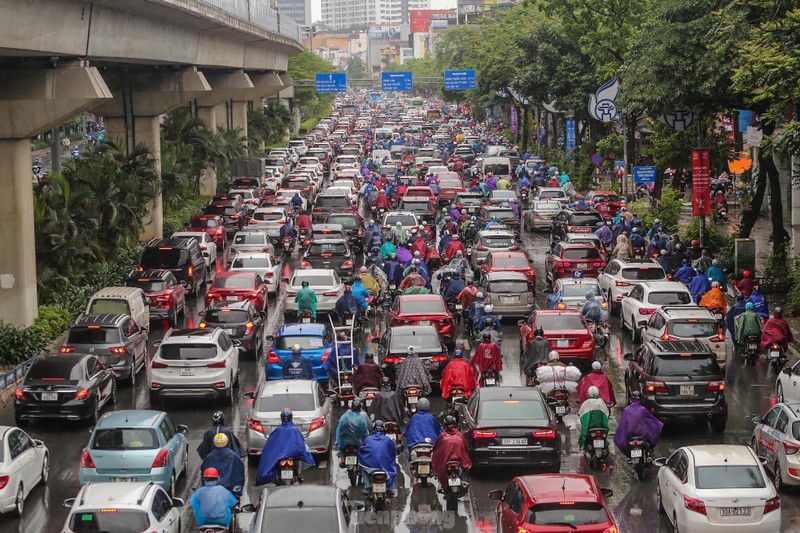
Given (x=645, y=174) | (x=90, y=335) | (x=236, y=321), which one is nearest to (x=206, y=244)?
(x=236, y=321)

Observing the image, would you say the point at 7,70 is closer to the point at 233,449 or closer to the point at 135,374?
the point at 135,374

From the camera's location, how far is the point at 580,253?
3681 cm

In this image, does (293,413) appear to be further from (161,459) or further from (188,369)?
(188,369)

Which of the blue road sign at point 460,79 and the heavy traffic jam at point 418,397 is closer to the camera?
the heavy traffic jam at point 418,397

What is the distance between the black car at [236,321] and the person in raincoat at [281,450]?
10498mm

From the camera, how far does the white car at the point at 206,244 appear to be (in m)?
41.0

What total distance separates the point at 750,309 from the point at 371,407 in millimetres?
11109

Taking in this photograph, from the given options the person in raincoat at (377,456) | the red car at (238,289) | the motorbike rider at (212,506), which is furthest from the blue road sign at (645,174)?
the motorbike rider at (212,506)

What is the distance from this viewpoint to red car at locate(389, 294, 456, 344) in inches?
1111

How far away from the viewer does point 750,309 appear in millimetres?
28172

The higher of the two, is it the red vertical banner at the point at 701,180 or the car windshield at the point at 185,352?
the red vertical banner at the point at 701,180

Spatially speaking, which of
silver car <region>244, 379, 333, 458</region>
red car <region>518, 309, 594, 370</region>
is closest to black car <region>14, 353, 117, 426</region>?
silver car <region>244, 379, 333, 458</region>

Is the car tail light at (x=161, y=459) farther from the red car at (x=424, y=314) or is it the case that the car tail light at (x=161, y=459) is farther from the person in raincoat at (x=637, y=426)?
the red car at (x=424, y=314)

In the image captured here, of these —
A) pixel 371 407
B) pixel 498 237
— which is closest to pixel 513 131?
pixel 498 237
